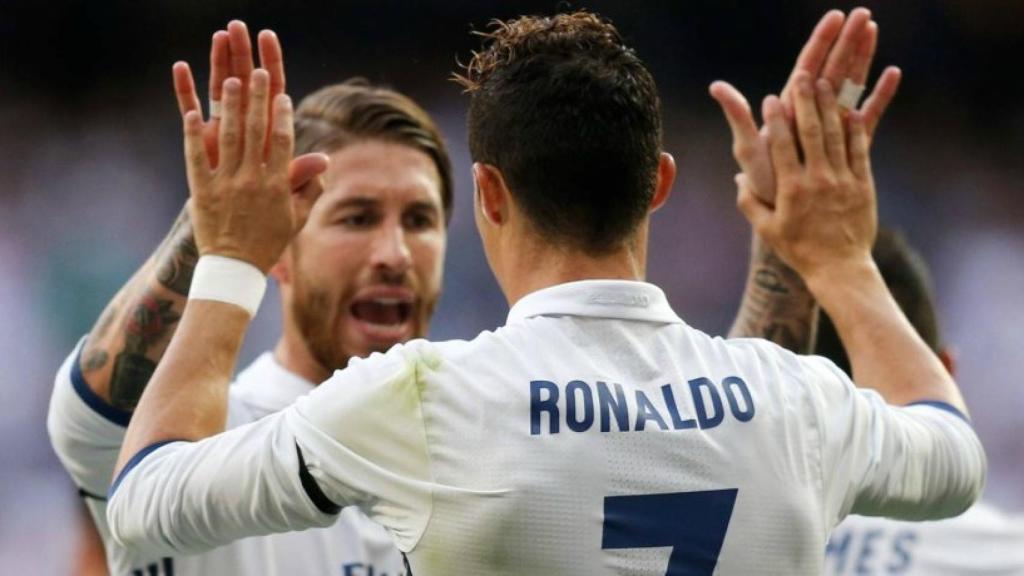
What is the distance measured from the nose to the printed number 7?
194 centimetres

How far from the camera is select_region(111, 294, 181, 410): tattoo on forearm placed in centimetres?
336

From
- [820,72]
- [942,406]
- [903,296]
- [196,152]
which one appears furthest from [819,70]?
[903,296]

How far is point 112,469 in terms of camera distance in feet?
11.3

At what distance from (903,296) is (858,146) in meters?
1.69

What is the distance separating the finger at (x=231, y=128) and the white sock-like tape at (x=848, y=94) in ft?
4.28

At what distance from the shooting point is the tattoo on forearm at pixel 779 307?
384 centimetres

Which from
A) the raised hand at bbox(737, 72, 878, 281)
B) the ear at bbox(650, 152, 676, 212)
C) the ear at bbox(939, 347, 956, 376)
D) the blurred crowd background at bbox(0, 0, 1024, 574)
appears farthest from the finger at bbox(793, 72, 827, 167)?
the blurred crowd background at bbox(0, 0, 1024, 574)

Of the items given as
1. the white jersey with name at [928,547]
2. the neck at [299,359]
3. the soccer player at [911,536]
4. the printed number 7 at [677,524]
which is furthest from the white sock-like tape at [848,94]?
the white jersey with name at [928,547]

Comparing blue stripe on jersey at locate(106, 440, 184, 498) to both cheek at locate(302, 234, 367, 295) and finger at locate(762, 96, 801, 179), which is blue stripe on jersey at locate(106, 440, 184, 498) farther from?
cheek at locate(302, 234, 367, 295)

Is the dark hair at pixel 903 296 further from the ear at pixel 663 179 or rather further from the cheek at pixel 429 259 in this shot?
the ear at pixel 663 179

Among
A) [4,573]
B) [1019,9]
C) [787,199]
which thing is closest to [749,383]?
[787,199]

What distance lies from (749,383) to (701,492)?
0.79 ft

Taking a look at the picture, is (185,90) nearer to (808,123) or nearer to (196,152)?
(196,152)

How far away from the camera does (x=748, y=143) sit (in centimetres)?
322
